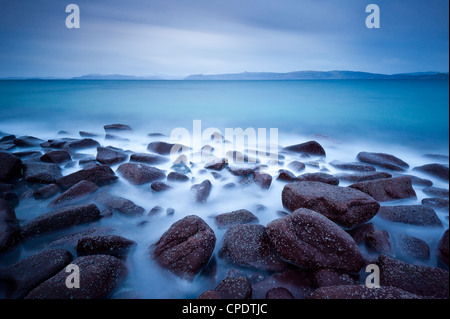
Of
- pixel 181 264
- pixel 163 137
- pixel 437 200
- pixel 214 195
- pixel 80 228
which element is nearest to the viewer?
pixel 181 264

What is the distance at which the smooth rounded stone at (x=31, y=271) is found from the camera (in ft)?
5.72

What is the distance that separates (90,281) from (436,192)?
4515 millimetres

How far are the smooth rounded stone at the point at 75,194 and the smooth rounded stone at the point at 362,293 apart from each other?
315 centimetres

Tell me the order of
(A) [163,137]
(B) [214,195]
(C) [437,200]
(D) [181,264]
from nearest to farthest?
(D) [181,264], (C) [437,200], (B) [214,195], (A) [163,137]

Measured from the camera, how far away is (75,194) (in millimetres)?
3031

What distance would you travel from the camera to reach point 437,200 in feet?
9.75

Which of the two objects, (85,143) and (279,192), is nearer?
(279,192)

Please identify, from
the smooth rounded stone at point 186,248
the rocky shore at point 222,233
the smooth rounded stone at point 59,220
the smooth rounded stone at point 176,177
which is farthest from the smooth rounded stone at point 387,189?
the smooth rounded stone at point 59,220

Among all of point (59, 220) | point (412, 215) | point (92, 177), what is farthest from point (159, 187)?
point (412, 215)

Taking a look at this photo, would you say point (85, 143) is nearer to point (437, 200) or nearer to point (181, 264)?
point (181, 264)

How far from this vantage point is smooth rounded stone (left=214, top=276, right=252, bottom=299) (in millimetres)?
1667

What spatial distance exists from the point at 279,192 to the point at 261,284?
70.0 inches

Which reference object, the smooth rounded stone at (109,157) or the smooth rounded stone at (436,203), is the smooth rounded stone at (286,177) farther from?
the smooth rounded stone at (109,157)
